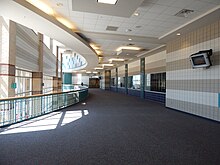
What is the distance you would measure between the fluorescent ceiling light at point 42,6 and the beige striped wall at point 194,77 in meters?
6.06

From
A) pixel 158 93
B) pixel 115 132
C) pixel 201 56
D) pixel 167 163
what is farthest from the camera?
pixel 158 93

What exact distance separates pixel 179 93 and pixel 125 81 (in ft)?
40.0

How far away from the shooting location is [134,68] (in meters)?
17.0

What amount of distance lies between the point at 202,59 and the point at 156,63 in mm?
6198

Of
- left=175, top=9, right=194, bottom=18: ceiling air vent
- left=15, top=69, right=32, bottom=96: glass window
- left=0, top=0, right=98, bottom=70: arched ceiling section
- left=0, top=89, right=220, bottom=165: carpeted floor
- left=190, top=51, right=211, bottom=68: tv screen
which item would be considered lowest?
left=0, top=89, right=220, bottom=165: carpeted floor

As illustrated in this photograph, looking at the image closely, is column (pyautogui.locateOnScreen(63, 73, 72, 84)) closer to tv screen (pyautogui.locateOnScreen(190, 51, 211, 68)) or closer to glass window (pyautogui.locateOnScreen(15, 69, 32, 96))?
glass window (pyautogui.locateOnScreen(15, 69, 32, 96))

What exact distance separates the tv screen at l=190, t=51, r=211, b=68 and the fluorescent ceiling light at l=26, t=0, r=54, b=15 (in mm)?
5794

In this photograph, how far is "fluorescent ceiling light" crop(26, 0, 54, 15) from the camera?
478 centimetres

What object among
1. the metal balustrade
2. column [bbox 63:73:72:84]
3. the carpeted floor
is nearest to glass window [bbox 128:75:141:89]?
the metal balustrade

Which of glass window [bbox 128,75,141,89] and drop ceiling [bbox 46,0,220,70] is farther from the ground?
drop ceiling [bbox 46,0,220,70]

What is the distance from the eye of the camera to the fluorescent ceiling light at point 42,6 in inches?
188

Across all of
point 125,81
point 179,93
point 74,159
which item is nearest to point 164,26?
point 179,93

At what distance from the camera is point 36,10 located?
190 inches

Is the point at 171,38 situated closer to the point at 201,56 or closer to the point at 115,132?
the point at 201,56
